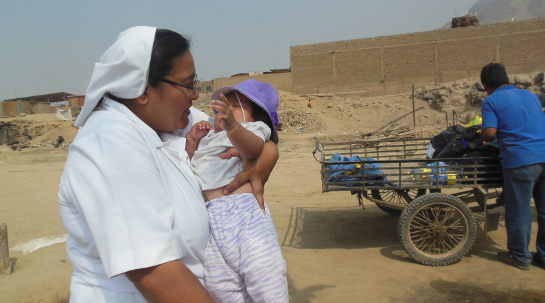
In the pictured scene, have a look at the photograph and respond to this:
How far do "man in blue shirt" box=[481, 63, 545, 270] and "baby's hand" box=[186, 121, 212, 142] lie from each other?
10.9 feet

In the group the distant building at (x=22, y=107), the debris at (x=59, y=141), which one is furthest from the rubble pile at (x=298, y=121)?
the distant building at (x=22, y=107)

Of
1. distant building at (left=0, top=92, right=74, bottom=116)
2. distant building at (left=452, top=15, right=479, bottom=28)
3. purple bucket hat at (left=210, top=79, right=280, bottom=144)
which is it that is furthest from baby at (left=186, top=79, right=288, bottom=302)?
distant building at (left=0, top=92, right=74, bottom=116)

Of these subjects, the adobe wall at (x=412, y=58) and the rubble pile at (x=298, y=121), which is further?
the adobe wall at (x=412, y=58)

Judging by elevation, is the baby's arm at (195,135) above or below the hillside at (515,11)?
below

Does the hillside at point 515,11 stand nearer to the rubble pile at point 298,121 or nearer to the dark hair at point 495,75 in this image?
the rubble pile at point 298,121

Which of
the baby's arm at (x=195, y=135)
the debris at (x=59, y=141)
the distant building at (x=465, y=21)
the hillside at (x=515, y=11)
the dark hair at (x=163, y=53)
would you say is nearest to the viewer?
the dark hair at (x=163, y=53)

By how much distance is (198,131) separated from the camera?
5.69ft

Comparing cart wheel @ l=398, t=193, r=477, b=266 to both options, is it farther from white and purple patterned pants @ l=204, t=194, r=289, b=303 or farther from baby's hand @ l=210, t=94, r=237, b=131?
baby's hand @ l=210, t=94, r=237, b=131

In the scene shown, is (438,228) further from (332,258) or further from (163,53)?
(163,53)

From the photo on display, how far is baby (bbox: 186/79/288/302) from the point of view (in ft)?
4.33

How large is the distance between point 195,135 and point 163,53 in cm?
55

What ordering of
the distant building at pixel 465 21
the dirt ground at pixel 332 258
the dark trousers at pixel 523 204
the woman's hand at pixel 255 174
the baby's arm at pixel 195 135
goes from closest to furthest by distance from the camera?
the woman's hand at pixel 255 174
the baby's arm at pixel 195 135
the dirt ground at pixel 332 258
the dark trousers at pixel 523 204
the distant building at pixel 465 21

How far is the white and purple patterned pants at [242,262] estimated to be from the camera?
132cm

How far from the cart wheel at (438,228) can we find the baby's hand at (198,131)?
305 centimetres
